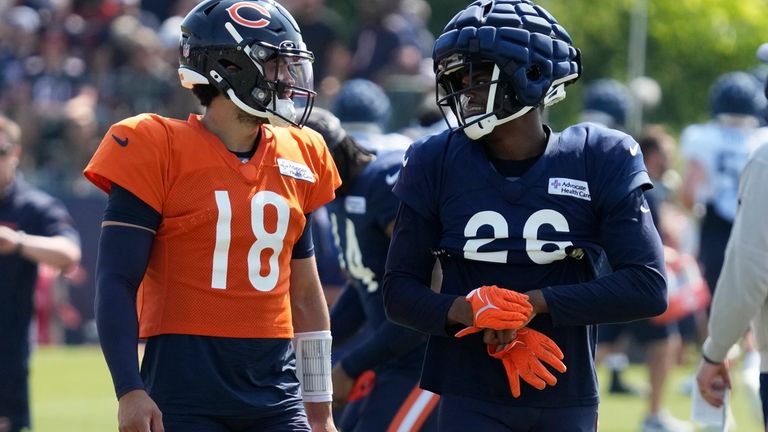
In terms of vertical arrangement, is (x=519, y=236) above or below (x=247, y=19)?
below

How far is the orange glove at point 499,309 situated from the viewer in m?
4.48

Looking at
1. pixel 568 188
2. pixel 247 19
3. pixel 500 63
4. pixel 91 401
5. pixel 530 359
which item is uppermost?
pixel 247 19

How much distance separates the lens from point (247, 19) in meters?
4.95

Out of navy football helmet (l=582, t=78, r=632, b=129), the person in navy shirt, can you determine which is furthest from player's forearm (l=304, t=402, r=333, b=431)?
navy football helmet (l=582, t=78, r=632, b=129)

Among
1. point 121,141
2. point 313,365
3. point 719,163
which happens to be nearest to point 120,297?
point 121,141

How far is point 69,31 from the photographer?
1825cm

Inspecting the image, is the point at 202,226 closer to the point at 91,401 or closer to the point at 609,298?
the point at 609,298

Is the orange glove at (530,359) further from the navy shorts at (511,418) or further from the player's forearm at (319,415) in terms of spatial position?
the player's forearm at (319,415)

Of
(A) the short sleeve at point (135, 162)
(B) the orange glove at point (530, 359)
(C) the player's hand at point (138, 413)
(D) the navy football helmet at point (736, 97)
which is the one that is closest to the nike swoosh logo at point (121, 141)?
(A) the short sleeve at point (135, 162)

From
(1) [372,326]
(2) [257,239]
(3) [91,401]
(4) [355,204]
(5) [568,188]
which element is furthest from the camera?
(3) [91,401]

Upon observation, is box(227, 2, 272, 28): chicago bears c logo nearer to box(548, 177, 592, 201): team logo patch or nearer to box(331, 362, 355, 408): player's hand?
box(548, 177, 592, 201): team logo patch

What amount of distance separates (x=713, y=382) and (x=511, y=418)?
1.39m

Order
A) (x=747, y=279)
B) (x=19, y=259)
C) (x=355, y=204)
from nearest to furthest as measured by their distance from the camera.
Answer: (x=747, y=279) → (x=355, y=204) → (x=19, y=259)

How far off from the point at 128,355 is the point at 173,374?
0.72ft
